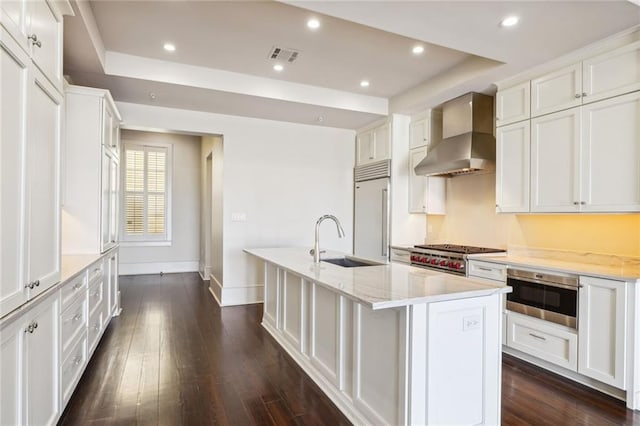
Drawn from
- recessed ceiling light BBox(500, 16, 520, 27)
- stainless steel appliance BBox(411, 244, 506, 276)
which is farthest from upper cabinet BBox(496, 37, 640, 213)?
recessed ceiling light BBox(500, 16, 520, 27)

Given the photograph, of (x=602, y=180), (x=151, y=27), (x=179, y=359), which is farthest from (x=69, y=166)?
(x=602, y=180)

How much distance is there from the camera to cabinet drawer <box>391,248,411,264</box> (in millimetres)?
4629

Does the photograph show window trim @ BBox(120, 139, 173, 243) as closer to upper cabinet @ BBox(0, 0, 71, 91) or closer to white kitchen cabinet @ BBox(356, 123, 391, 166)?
white kitchen cabinet @ BBox(356, 123, 391, 166)

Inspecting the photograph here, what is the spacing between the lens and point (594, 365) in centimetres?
254

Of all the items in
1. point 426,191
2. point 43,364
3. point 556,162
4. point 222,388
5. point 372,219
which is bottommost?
point 222,388

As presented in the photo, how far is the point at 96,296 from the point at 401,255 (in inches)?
139

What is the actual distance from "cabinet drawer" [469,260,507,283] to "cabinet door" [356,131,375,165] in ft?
7.85

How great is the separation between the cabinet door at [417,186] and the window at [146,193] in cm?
516

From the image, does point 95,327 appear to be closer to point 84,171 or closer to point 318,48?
point 84,171

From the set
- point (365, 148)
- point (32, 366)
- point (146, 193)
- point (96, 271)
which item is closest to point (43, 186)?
point (32, 366)

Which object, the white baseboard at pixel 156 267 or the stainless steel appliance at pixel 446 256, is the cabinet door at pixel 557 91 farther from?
the white baseboard at pixel 156 267

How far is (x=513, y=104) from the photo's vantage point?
3449mm

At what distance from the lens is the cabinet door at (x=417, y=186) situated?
4750 millimetres

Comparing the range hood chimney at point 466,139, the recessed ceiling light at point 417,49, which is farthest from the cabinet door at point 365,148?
the recessed ceiling light at point 417,49
